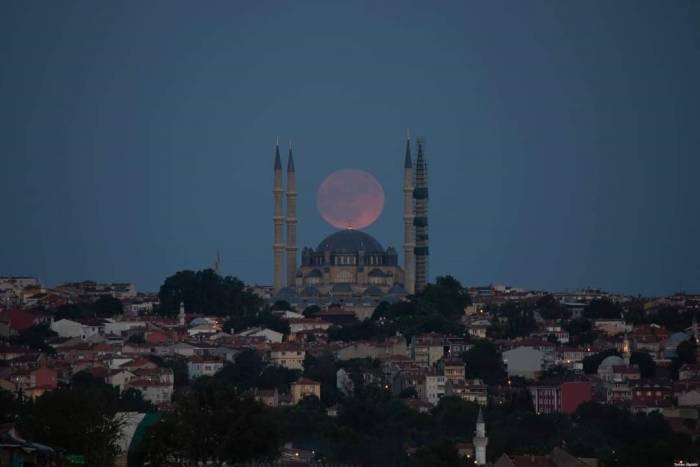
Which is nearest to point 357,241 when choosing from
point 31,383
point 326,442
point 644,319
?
point 644,319

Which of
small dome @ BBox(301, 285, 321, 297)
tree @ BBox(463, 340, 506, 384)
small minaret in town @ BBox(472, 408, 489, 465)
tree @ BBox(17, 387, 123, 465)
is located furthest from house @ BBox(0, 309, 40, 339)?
tree @ BBox(17, 387, 123, 465)

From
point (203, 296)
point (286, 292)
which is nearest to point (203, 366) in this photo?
point (203, 296)

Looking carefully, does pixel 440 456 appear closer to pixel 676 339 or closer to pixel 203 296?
pixel 676 339

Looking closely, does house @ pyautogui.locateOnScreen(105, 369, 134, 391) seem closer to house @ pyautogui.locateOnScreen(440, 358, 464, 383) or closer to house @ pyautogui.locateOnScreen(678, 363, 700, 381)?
house @ pyautogui.locateOnScreen(440, 358, 464, 383)

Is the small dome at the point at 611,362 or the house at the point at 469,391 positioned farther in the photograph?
the small dome at the point at 611,362

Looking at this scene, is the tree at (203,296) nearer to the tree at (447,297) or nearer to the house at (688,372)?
the tree at (447,297)

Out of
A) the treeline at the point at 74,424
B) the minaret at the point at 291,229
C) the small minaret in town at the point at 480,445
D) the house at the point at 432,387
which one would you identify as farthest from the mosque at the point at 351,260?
the treeline at the point at 74,424
